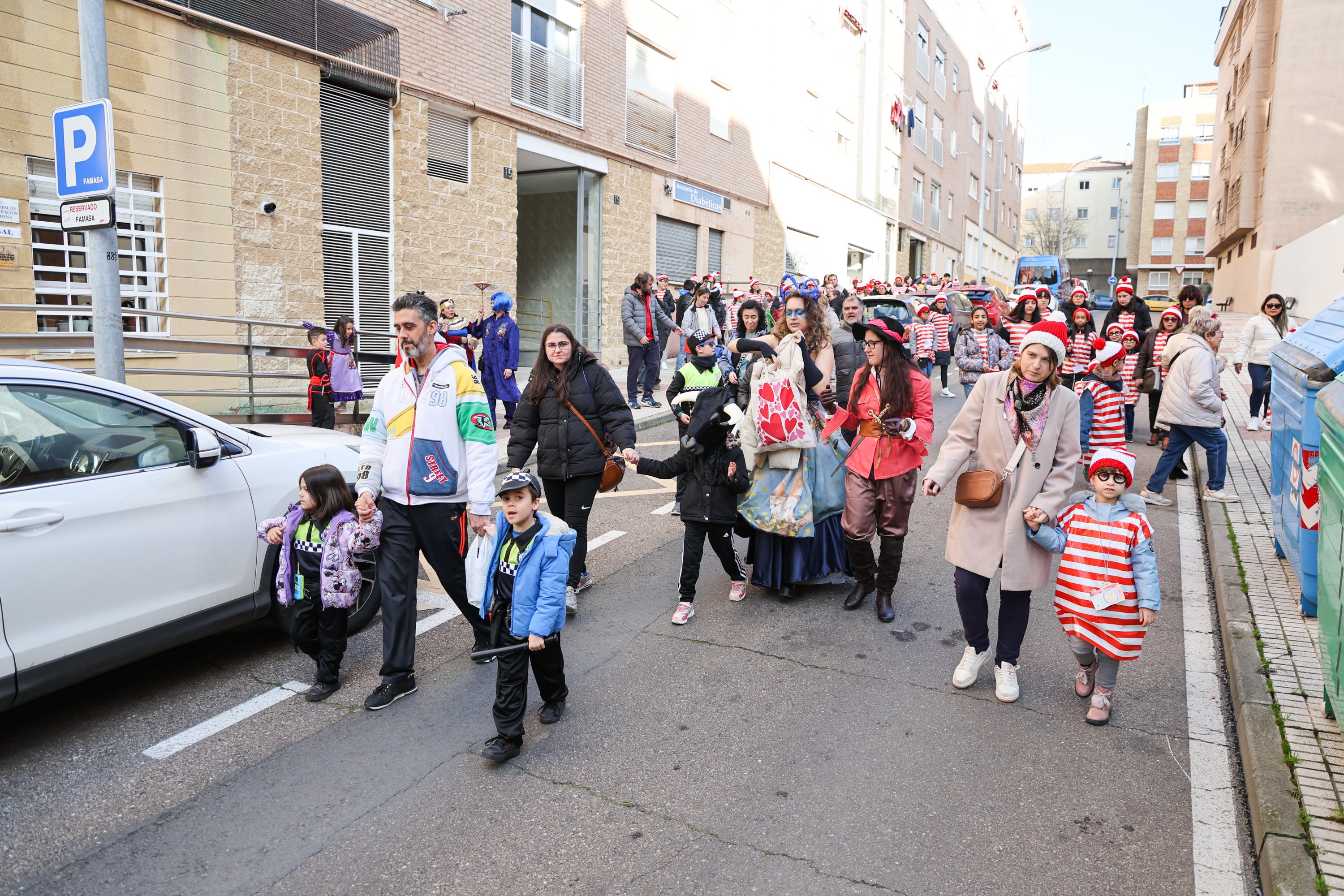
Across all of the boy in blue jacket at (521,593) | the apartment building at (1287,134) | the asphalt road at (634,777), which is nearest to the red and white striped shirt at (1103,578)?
the asphalt road at (634,777)

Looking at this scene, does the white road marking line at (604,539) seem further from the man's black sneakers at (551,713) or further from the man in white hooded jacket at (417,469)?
the man's black sneakers at (551,713)

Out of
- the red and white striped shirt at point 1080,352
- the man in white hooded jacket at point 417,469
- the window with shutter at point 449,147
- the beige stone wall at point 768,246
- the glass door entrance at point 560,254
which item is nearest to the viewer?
the man in white hooded jacket at point 417,469

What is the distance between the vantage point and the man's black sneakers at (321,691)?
4.50 metres

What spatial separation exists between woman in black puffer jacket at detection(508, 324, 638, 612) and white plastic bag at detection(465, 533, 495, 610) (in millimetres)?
1229

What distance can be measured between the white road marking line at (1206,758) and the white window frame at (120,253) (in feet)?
34.4

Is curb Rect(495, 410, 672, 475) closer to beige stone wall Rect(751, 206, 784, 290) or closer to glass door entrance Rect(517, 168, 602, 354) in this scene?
glass door entrance Rect(517, 168, 602, 354)

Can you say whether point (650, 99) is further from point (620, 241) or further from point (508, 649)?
point (508, 649)

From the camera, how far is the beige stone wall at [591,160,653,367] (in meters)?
19.8

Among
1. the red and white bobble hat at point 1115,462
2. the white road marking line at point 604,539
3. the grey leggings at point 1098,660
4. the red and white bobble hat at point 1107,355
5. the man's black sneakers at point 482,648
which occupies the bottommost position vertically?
the man's black sneakers at point 482,648

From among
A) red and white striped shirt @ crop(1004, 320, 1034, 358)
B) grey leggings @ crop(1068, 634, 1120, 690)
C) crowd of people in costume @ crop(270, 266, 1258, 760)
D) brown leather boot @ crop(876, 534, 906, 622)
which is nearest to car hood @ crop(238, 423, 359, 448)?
crowd of people in costume @ crop(270, 266, 1258, 760)

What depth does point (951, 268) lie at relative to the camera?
49.1 meters

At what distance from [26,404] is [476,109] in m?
13.3

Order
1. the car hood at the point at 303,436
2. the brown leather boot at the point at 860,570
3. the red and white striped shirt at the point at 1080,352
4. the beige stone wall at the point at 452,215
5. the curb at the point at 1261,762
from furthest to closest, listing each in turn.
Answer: the beige stone wall at the point at 452,215
the red and white striped shirt at the point at 1080,352
the brown leather boot at the point at 860,570
the car hood at the point at 303,436
the curb at the point at 1261,762

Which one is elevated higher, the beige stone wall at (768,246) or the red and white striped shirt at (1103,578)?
the beige stone wall at (768,246)
